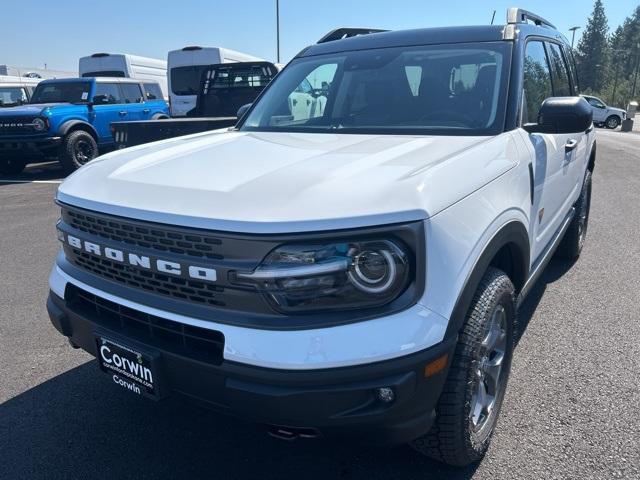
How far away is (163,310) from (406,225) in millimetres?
930

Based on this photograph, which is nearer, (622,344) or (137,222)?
(137,222)

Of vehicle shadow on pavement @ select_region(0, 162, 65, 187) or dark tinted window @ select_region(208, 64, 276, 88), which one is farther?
vehicle shadow on pavement @ select_region(0, 162, 65, 187)

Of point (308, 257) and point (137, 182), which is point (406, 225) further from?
point (137, 182)

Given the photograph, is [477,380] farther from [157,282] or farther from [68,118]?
[68,118]

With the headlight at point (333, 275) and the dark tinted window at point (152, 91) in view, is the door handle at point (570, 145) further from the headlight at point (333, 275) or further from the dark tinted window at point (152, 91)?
the dark tinted window at point (152, 91)

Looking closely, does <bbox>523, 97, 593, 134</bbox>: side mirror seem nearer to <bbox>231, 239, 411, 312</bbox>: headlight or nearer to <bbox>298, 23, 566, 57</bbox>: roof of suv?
<bbox>298, 23, 566, 57</bbox>: roof of suv

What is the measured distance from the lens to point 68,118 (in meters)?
10.8

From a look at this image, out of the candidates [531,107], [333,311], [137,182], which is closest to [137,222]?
[137,182]

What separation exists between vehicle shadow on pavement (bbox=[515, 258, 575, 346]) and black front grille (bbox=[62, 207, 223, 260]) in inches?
85.3

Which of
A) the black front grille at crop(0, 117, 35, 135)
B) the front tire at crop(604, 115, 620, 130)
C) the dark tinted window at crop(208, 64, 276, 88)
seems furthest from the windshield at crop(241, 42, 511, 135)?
the front tire at crop(604, 115, 620, 130)

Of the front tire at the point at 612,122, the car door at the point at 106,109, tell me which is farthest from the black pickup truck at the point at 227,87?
the front tire at the point at 612,122

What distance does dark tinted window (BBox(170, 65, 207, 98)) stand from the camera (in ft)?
49.4

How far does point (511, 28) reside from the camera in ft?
10.2

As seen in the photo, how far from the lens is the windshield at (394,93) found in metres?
2.88
